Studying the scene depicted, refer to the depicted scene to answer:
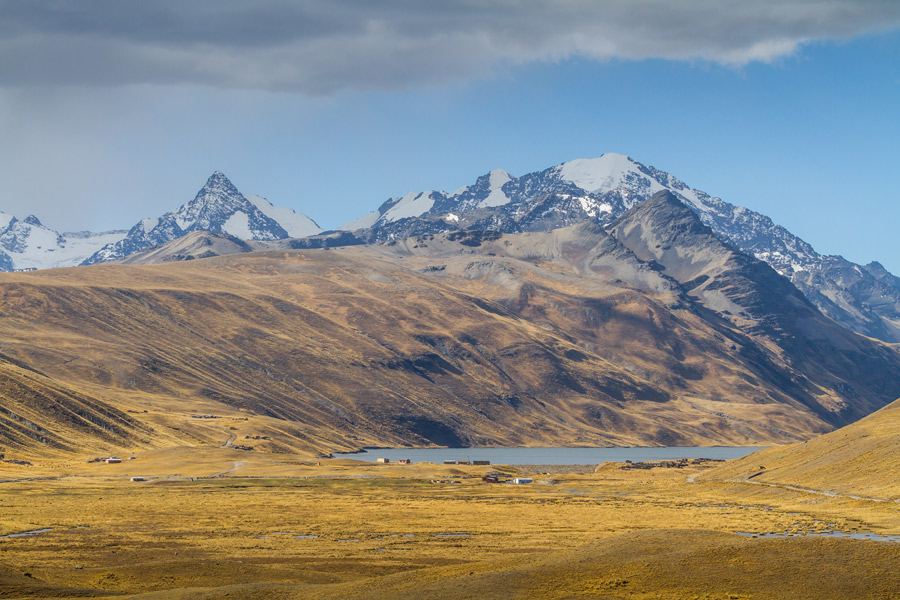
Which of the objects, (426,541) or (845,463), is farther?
(845,463)

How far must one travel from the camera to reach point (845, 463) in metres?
151

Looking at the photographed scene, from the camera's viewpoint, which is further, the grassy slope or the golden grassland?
the grassy slope

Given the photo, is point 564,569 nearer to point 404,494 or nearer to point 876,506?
point 876,506

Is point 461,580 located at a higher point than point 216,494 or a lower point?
higher

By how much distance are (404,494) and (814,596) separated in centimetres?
10787

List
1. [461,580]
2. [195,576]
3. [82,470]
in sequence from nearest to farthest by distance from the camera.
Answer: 1. [461,580]
2. [195,576]
3. [82,470]

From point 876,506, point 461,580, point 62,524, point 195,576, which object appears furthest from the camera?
point 876,506

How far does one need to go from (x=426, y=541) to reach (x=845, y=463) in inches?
3133

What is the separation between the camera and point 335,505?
142 meters

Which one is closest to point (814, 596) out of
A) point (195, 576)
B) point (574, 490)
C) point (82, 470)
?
point (195, 576)

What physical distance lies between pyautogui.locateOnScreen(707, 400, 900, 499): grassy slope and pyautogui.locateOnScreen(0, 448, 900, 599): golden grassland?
226 inches

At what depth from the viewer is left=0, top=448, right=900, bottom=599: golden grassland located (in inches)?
2574

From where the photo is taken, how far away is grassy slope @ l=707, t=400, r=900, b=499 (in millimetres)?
137750

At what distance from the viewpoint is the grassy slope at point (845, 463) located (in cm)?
13775
